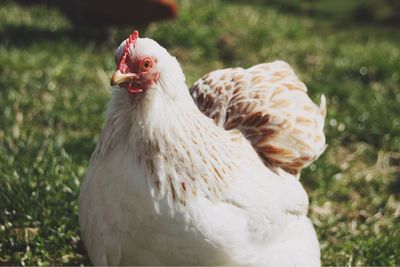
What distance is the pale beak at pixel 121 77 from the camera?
246 cm

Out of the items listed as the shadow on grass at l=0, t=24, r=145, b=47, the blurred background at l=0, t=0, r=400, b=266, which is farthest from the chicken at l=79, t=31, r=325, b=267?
the shadow on grass at l=0, t=24, r=145, b=47

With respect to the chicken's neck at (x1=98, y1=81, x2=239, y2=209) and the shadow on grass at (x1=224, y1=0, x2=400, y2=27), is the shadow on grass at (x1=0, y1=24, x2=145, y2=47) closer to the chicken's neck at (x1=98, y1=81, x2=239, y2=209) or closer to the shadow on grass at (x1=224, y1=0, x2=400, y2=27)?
the shadow on grass at (x1=224, y1=0, x2=400, y2=27)

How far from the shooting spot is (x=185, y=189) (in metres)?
2.64

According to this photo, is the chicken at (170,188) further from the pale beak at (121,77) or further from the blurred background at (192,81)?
the blurred background at (192,81)

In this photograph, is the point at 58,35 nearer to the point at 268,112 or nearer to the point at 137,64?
the point at 268,112

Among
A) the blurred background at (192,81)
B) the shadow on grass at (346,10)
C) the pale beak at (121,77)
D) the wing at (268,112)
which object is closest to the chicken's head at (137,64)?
the pale beak at (121,77)

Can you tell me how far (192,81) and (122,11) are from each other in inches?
48.1

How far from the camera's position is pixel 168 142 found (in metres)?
2.62

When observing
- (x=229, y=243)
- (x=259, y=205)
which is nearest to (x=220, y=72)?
(x=259, y=205)

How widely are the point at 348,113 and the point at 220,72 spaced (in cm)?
192

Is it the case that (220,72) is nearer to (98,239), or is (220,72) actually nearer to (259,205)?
(259,205)

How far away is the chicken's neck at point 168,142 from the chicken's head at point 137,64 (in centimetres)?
5

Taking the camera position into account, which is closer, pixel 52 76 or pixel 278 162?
pixel 278 162

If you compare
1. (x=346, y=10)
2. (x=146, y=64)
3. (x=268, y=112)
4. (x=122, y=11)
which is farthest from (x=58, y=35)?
(x=146, y=64)
